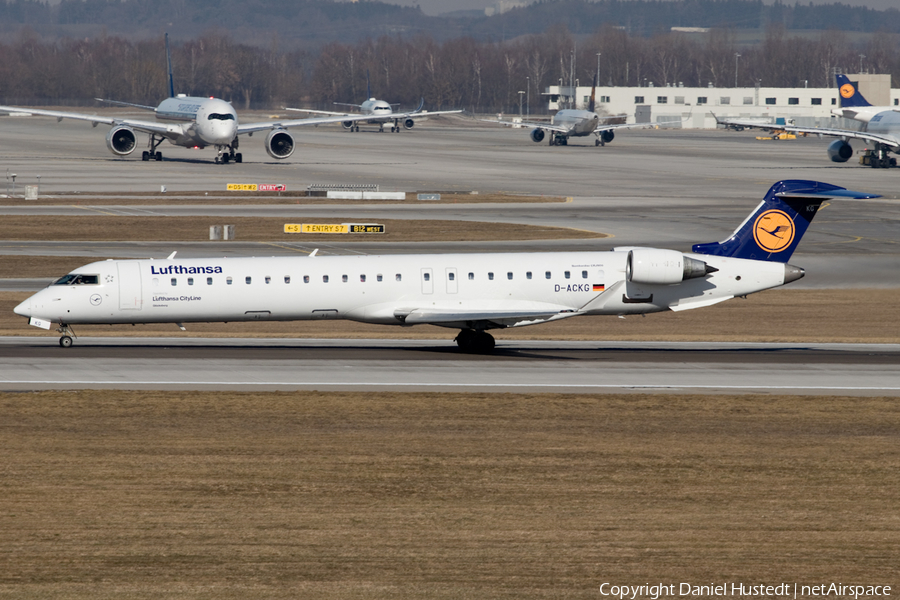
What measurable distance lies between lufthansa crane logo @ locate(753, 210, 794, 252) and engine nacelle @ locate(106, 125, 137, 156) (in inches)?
3479

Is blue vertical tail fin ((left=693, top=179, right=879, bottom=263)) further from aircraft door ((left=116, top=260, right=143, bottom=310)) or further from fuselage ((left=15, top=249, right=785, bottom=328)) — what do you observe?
aircraft door ((left=116, top=260, right=143, bottom=310))

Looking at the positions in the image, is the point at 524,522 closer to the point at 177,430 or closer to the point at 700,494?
the point at 700,494

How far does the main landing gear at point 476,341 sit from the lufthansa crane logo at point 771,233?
947 cm

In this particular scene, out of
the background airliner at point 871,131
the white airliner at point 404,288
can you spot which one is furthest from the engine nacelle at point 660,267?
the background airliner at point 871,131

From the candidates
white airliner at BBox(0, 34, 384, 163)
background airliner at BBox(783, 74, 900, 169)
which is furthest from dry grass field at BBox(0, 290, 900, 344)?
background airliner at BBox(783, 74, 900, 169)

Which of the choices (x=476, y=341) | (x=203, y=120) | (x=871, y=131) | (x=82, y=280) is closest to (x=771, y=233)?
(x=476, y=341)

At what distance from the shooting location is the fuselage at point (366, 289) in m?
36.5

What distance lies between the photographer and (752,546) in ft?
61.7

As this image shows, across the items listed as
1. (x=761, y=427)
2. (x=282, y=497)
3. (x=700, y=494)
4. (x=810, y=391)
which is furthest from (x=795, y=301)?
(x=282, y=497)

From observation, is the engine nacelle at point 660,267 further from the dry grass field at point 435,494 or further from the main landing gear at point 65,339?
the main landing gear at point 65,339

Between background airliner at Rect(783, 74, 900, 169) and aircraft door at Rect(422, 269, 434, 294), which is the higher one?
background airliner at Rect(783, 74, 900, 169)

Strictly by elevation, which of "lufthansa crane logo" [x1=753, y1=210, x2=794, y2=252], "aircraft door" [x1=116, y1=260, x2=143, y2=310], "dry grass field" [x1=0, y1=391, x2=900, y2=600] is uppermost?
"lufthansa crane logo" [x1=753, y1=210, x2=794, y2=252]

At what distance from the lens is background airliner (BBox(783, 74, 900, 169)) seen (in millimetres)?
117188

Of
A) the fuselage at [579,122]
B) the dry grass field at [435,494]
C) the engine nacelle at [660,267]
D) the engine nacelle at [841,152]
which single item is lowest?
the dry grass field at [435,494]
